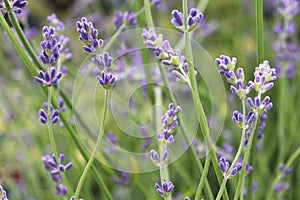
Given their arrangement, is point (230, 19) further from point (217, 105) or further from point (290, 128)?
point (290, 128)

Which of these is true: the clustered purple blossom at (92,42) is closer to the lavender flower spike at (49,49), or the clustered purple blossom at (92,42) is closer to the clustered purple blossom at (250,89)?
the lavender flower spike at (49,49)

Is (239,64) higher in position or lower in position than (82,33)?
lower

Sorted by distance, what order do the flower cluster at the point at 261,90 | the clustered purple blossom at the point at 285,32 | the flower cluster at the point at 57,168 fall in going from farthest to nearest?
the clustered purple blossom at the point at 285,32, the flower cluster at the point at 57,168, the flower cluster at the point at 261,90

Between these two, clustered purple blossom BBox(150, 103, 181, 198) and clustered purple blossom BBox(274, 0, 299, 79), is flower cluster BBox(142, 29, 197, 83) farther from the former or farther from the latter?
clustered purple blossom BBox(274, 0, 299, 79)

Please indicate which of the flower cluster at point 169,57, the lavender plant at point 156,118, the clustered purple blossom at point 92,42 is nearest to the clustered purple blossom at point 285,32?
the lavender plant at point 156,118

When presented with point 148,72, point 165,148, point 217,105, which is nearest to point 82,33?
point 165,148

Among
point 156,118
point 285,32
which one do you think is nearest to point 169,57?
point 156,118

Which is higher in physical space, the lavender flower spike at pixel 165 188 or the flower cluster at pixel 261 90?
the flower cluster at pixel 261 90
